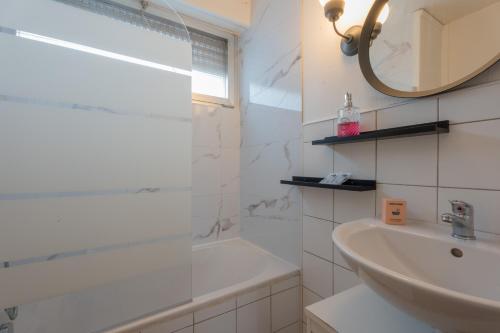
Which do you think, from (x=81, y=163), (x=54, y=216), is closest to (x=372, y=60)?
(x=81, y=163)

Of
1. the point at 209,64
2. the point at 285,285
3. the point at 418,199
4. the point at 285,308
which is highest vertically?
the point at 209,64

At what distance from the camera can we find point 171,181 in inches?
43.9

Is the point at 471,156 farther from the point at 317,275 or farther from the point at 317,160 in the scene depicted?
the point at 317,275

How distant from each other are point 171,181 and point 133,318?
1.92 ft

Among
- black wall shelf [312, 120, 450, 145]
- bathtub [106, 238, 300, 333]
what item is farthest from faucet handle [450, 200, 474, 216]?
bathtub [106, 238, 300, 333]

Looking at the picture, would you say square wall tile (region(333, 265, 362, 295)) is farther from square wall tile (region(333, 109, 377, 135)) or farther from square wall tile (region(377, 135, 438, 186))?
square wall tile (region(333, 109, 377, 135))

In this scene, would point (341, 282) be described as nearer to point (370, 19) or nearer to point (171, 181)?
point (171, 181)

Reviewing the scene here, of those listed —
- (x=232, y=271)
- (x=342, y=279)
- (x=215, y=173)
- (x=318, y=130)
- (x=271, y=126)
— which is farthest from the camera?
(x=215, y=173)

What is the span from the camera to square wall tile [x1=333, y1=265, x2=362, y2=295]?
1100mm

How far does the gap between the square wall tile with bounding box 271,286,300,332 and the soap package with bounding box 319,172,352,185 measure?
0.71 meters

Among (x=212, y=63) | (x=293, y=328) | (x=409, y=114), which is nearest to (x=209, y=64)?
(x=212, y=63)

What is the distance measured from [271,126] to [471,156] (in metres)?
1.10

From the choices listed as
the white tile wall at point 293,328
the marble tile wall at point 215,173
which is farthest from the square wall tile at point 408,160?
the marble tile wall at point 215,173

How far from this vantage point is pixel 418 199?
871mm
